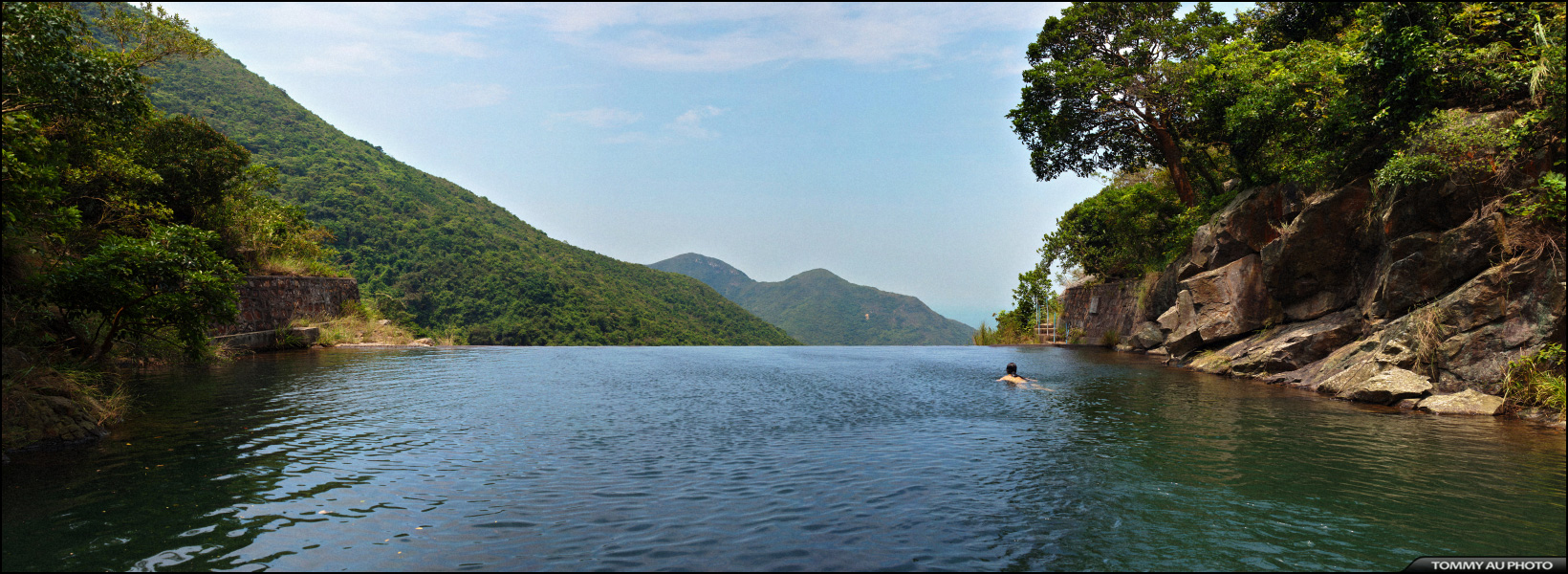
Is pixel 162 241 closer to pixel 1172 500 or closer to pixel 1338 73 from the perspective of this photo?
pixel 1172 500

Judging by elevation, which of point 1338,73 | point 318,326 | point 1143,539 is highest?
point 1338,73

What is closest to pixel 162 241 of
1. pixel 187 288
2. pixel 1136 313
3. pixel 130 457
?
pixel 187 288

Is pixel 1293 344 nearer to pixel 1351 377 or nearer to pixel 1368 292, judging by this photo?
pixel 1368 292

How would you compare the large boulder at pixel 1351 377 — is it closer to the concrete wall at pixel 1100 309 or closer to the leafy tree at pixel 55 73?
the concrete wall at pixel 1100 309

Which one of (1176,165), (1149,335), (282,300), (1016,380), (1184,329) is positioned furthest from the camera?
(282,300)

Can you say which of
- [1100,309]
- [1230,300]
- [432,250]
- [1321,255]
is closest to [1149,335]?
[1230,300]

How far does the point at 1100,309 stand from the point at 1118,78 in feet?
73.9

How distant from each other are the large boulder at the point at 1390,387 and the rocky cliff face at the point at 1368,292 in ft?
0.10

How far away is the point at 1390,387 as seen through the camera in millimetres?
16734

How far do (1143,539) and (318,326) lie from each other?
46622mm

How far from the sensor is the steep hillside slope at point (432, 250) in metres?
73.4

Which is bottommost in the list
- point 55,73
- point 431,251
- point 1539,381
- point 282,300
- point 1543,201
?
point 1539,381

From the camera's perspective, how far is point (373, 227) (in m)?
78.8

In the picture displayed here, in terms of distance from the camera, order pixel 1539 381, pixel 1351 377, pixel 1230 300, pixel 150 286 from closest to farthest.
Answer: pixel 150 286 → pixel 1539 381 → pixel 1351 377 → pixel 1230 300
